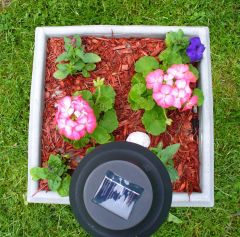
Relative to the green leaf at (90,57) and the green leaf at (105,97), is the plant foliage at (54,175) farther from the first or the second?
the green leaf at (90,57)

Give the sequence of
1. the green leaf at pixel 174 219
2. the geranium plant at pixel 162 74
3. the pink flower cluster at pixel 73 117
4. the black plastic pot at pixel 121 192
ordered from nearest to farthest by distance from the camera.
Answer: the black plastic pot at pixel 121 192 < the pink flower cluster at pixel 73 117 < the geranium plant at pixel 162 74 < the green leaf at pixel 174 219

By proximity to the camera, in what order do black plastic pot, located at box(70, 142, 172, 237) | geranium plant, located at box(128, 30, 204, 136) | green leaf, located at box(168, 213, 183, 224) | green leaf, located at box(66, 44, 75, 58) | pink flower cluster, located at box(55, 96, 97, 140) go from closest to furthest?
black plastic pot, located at box(70, 142, 172, 237)
pink flower cluster, located at box(55, 96, 97, 140)
geranium plant, located at box(128, 30, 204, 136)
green leaf, located at box(66, 44, 75, 58)
green leaf, located at box(168, 213, 183, 224)

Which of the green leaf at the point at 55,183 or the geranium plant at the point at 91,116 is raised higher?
the geranium plant at the point at 91,116

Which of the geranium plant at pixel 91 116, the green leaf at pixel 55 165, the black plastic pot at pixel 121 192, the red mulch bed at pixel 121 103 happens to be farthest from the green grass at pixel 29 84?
the black plastic pot at pixel 121 192

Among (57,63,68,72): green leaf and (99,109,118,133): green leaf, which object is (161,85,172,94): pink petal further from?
(57,63,68,72): green leaf

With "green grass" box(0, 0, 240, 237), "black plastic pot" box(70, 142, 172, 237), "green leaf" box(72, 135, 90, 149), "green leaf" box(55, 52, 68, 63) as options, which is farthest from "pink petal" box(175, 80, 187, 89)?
"green grass" box(0, 0, 240, 237)

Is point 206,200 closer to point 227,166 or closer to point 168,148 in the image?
point 168,148

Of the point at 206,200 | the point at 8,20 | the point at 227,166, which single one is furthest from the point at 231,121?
the point at 8,20
